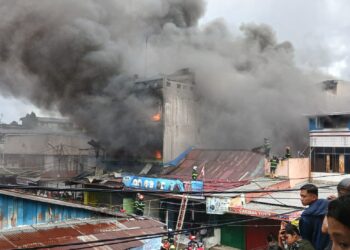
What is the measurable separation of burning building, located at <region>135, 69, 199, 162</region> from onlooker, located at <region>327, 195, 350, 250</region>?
1868 centimetres

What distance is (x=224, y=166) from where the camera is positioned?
1767 centimetres

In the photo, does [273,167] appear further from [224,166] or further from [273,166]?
[224,166]

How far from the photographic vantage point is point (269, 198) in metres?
14.0

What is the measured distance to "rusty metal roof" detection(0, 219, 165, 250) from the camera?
660 cm

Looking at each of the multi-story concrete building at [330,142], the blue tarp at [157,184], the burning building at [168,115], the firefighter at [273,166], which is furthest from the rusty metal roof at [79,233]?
the burning building at [168,115]

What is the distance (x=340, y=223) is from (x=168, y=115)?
1931 centimetres

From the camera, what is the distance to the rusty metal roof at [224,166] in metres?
16.5

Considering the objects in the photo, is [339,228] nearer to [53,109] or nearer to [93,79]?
[93,79]

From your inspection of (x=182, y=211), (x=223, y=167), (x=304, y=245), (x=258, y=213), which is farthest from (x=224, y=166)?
(x=304, y=245)

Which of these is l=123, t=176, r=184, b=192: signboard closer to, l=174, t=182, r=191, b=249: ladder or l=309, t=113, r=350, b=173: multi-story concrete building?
l=174, t=182, r=191, b=249: ladder

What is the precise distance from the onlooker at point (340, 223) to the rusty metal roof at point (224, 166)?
45.7ft

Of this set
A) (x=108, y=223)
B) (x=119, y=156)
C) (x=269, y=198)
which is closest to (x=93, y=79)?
(x=119, y=156)

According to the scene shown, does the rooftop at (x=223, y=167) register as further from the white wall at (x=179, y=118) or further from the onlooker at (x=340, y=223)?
the onlooker at (x=340, y=223)

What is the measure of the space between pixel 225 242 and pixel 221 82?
37.0ft
